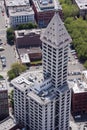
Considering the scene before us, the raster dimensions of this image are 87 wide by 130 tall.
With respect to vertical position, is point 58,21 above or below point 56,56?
above
